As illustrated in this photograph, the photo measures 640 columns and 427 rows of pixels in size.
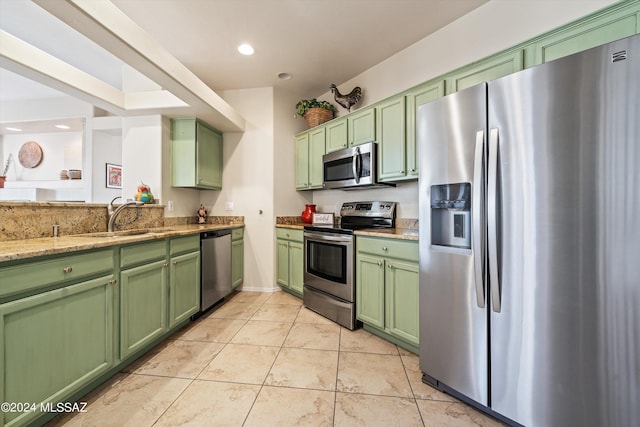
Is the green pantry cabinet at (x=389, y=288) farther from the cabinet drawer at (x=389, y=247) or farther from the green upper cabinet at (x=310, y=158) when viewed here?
the green upper cabinet at (x=310, y=158)

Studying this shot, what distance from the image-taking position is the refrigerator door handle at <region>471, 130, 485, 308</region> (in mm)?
1313

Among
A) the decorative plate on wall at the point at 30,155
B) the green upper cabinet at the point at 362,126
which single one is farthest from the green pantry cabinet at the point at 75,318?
the decorative plate on wall at the point at 30,155

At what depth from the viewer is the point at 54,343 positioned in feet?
4.23

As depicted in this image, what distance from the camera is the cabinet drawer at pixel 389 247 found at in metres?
1.93

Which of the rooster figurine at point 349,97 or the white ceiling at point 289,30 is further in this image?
the rooster figurine at point 349,97

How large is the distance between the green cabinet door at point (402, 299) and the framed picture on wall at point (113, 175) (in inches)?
187

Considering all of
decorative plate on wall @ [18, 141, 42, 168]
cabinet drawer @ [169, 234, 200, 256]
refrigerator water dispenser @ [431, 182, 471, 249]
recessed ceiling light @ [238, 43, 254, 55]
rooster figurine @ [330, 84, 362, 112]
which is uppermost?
recessed ceiling light @ [238, 43, 254, 55]

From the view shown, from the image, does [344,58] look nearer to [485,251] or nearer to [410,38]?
[410,38]

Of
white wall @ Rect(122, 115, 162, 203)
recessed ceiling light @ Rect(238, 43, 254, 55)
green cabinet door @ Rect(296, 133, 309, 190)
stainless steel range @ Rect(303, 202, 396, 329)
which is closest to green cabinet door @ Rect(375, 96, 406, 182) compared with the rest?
stainless steel range @ Rect(303, 202, 396, 329)

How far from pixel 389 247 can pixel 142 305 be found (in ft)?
6.01

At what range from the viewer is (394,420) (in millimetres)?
1381

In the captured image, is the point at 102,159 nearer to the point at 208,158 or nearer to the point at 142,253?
the point at 208,158

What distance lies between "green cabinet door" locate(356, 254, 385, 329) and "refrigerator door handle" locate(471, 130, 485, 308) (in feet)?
2.88

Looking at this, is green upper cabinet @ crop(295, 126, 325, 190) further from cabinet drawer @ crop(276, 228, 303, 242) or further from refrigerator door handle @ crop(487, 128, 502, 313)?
refrigerator door handle @ crop(487, 128, 502, 313)
